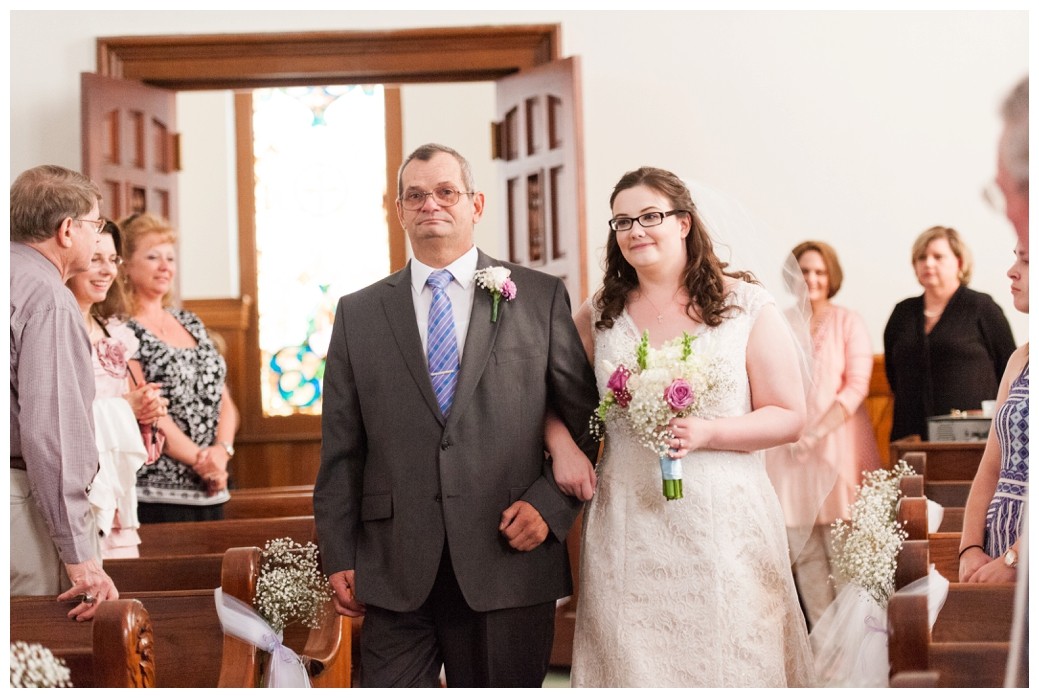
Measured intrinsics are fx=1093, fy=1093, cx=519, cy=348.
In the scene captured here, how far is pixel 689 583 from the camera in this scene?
2973mm

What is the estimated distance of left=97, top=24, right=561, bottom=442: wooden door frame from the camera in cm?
630

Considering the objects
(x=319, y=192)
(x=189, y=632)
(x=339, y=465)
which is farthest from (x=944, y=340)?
(x=319, y=192)

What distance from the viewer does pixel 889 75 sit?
6477mm

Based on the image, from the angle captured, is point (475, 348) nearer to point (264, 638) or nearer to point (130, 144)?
point (264, 638)

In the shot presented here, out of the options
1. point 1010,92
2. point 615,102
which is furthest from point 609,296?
point 615,102

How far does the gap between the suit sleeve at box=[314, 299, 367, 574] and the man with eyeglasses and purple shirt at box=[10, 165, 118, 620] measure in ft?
1.89

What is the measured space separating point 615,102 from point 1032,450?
4201mm

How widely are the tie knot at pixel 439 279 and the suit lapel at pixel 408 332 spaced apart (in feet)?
0.23

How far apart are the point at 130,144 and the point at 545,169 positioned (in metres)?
2.45

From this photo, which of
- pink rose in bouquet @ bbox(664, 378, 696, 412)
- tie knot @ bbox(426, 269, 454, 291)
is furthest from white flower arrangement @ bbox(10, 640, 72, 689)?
pink rose in bouquet @ bbox(664, 378, 696, 412)

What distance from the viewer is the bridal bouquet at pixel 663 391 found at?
2.85 metres

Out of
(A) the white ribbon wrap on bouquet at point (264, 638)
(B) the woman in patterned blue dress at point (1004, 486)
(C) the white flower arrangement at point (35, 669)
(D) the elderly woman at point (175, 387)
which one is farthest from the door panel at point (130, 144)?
(B) the woman in patterned blue dress at point (1004, 486)

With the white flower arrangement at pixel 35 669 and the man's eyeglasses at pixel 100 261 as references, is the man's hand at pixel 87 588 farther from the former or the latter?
the man's eyeglasses at pixel 100 261

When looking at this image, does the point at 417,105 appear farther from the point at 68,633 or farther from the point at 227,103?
the point at 68,633
